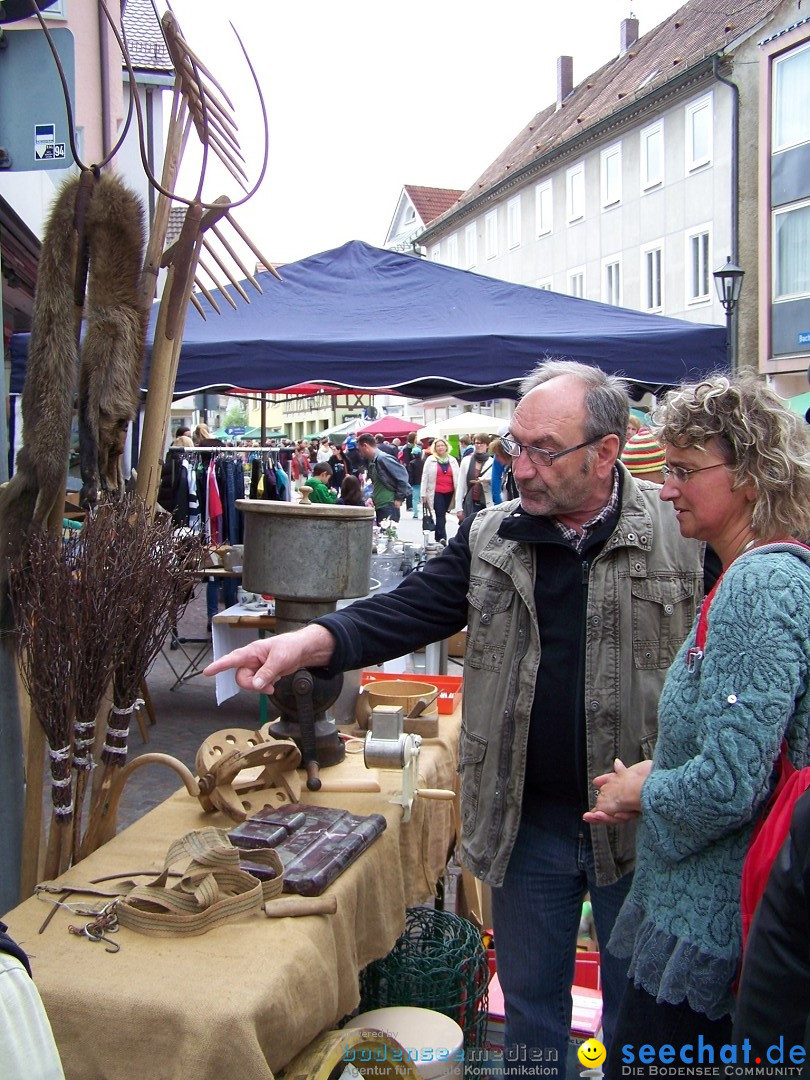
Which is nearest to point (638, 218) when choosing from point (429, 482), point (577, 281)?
point (577, 281)

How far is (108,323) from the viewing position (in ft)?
7.82

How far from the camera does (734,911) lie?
1.56 m

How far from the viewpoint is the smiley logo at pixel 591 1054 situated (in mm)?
2512

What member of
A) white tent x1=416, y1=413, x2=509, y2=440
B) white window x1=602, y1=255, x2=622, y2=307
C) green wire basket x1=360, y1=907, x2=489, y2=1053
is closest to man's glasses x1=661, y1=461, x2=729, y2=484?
green wire basket x1=360, y1=907, x2=489, y2=1053

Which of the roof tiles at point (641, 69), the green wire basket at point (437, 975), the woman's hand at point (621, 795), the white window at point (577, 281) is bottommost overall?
the green wire basket at point (437, 975)

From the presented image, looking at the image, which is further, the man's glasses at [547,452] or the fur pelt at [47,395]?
the fur pelt at [47,395]

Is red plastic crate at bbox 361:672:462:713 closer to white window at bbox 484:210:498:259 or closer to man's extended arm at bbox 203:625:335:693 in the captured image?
man's extended arm at bbox 203:625:335:693

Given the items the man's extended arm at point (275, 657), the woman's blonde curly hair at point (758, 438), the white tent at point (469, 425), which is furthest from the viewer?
the white tent at point (469, 425)

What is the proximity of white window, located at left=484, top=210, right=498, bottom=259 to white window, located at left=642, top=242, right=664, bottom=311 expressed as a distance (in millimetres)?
9123

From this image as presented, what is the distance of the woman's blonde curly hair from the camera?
1628mm

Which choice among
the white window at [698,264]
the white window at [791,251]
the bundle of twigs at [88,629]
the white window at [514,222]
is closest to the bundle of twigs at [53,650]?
the bundle of twigs at [88,629]

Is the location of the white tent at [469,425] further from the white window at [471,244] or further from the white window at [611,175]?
the white window at [471,244]

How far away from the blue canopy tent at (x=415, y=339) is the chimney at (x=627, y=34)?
27.2 meters

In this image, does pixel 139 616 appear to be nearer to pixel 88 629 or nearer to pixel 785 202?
pixel 88 629
